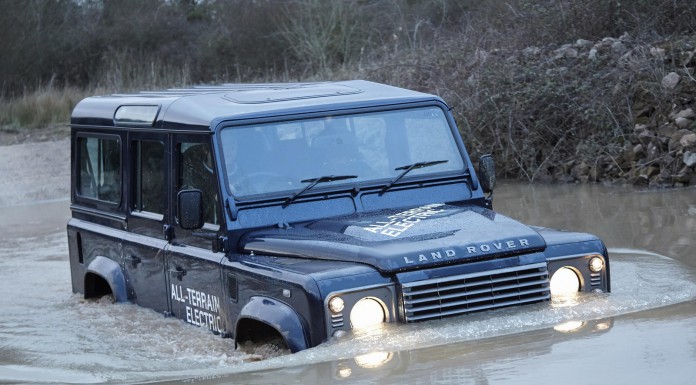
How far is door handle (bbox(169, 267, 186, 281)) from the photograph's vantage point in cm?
717

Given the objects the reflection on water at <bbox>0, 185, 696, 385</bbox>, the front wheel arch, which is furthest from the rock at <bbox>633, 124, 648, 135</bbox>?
the front wheel arch

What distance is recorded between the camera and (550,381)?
16.7 ft

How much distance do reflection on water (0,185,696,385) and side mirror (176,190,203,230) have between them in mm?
714

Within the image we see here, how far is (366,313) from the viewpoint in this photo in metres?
5.82

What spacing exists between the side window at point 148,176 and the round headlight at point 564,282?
8.80ft

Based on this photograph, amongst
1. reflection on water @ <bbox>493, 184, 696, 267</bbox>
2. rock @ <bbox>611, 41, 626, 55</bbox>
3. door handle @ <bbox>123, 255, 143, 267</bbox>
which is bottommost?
reflection on water @ <bbox>493, 184, 696, 267</bbox>

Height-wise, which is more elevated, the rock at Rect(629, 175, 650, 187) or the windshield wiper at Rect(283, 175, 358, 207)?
the windshield wiper at Rect(283, 175, 358, 207)

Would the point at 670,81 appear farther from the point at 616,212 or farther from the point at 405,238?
the point at 405,238

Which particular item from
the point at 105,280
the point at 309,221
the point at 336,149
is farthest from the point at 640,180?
the point at 309,221

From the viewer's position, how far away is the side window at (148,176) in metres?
7.59

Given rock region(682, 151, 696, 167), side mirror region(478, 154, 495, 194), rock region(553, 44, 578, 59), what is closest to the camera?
side mirror region(478, 154, 495, 194)

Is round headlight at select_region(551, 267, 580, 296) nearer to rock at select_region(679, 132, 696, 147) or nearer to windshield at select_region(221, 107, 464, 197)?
windshield at select_region(221, 107, 464, 197)

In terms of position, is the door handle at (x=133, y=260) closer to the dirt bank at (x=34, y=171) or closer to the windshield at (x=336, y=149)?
the windshield at (x=336, y=149)

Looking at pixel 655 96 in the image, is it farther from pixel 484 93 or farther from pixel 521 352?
pixel 521 352
